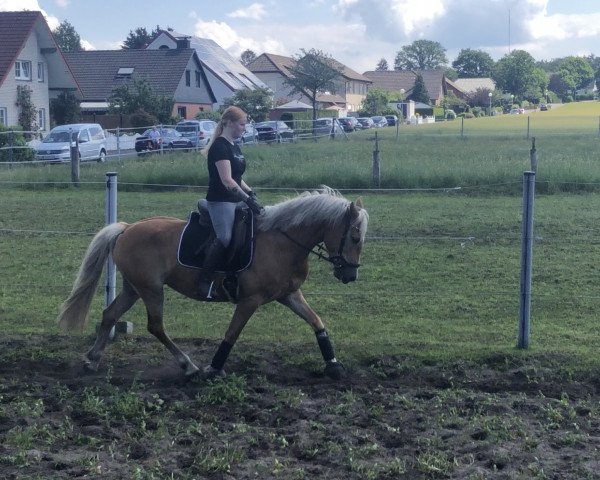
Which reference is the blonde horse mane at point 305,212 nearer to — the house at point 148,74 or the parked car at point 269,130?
the parked car at point 269,130

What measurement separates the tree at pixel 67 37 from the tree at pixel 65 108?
8417 centimetres

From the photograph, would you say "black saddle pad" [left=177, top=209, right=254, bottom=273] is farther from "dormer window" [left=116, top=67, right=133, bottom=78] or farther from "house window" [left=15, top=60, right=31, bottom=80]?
"dormer window" [left=116, top=67, right=133, bottom=78]

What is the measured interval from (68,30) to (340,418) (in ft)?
464

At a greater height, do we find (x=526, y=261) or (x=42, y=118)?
(x=42, y=118)

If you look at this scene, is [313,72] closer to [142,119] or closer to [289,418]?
[142,119]

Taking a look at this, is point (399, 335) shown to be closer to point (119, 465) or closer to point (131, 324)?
point (131, 324)

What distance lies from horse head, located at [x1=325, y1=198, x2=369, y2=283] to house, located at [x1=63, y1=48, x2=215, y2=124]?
55868 mm

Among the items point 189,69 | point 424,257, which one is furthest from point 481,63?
point 424,257

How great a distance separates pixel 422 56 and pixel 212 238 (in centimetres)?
18679

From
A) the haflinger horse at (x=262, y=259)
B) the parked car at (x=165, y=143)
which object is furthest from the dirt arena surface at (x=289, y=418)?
the parked car at (x=165, y=143)

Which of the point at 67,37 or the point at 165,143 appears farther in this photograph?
the point at 67,37

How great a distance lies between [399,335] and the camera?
914cm

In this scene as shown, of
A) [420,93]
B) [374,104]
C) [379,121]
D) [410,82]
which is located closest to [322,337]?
[379,121]

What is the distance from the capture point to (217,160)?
23.6ft
